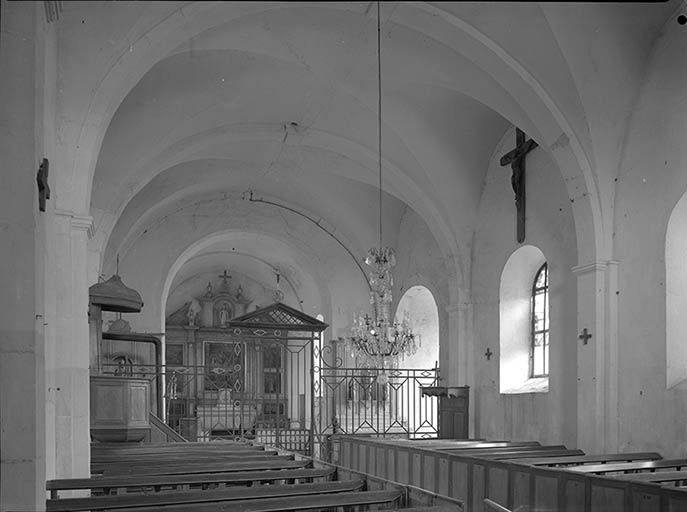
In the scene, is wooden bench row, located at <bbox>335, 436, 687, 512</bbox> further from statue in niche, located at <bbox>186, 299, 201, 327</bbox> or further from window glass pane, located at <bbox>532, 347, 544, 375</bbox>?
statue in niche, located at <bbox>186, 299, 201, 327</bbox>

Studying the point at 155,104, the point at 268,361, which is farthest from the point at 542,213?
the point at 268,361

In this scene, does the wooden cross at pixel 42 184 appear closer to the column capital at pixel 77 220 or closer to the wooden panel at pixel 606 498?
the column capital at pixel 77 220

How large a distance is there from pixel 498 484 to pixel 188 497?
Answer: 11.0 ft

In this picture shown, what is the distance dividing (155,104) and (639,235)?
6.08 meters

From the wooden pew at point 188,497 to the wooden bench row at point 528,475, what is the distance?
1.23 metres

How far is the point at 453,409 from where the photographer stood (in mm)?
Result: 12180

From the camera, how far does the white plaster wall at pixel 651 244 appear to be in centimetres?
738

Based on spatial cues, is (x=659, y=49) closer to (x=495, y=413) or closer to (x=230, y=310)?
(x=495, y=413)

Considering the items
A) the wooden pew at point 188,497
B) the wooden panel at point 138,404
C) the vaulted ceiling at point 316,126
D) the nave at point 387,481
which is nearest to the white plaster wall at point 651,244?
the vaulted ceiling at point 316,126

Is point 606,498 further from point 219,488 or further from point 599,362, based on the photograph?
point 599,362

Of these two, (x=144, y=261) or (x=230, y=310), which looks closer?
(x=144, y=261)

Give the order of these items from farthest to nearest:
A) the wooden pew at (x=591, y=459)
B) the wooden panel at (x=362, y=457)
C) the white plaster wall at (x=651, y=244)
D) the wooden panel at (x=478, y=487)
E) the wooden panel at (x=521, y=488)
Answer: the wooden panel at (x=362, y=457), the white plaster wall at (x=651, y=244), the wooden panel at (x=478, y=487), the wooden pew at (x=591, y=459), the wooden panel at (x=521, y=488)

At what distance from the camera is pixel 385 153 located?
11719 millimetres

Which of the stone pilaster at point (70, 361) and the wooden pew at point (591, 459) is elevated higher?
the stone pilaster at point (70, 361)
